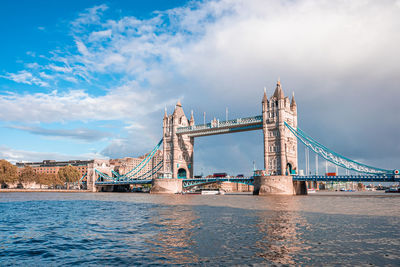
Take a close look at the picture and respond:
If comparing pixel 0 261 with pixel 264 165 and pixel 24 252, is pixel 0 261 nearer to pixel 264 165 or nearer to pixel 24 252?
pixel 24 252

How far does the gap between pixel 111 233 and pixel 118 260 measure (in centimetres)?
662

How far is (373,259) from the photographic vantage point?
12.1 m

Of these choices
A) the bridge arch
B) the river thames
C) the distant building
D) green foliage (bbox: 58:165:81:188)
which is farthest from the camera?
the distant building

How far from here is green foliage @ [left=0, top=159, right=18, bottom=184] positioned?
102m

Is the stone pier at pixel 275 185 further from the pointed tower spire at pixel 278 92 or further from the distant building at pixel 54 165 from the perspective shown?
the distant building at pixel 54 165

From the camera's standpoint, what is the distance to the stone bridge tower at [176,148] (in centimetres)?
10100

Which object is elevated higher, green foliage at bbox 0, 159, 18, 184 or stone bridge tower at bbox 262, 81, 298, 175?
stone bridge tower at bbox 262, 81, 298, 175

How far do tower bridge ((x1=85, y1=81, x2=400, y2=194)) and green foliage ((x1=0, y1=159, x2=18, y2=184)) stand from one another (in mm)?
45882

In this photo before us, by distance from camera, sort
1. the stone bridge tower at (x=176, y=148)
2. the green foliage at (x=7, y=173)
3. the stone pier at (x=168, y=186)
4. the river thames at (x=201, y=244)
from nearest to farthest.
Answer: the river thames at (x=201, y=244) → the stone pier at (x=168, y=186) → the stone bridge tower at (x=176, y=148) → the green foliage at (x=7, y=173)

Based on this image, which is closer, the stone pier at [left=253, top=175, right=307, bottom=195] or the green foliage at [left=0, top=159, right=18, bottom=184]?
the stone pier at [left=253, top=175, right=307, bottom=195]

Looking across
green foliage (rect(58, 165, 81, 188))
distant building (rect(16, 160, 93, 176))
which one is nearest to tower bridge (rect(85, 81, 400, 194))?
green foliage (rect(58, 165, 81, 188))

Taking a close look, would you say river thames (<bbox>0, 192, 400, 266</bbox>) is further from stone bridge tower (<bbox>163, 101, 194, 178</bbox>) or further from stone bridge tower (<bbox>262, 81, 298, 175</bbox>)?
stone bridge tower (<bbox>163, 101, 194, 178</bbox>)

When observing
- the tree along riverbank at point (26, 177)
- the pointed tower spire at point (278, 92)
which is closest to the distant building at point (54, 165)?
the tree along riverbank at point (26, 177)

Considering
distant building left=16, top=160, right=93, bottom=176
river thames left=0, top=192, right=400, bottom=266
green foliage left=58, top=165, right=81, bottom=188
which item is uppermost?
distant building left=16, top=160, right=93, bottom=176
